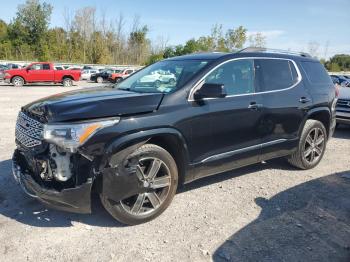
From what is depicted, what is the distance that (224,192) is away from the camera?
4605 millimetres

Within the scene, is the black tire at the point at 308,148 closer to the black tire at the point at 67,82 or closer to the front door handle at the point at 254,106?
the front door handle at the point at 254,106

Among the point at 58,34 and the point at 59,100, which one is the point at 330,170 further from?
the point at 58,34

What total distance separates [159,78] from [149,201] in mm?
1660

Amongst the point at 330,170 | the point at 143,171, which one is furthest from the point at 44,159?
the point at 330,170

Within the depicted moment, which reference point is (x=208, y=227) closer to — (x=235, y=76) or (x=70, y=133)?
(x=70, y=133)

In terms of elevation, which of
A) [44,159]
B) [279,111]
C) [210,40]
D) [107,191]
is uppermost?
[210,40]

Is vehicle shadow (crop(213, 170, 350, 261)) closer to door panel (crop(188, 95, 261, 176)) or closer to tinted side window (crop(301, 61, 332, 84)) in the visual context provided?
door panel (crop(188, 95, 261, 176))

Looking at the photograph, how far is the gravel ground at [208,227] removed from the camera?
3189 mm

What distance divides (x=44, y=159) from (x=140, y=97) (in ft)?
3.79

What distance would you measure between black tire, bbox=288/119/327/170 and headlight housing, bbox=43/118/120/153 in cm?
350

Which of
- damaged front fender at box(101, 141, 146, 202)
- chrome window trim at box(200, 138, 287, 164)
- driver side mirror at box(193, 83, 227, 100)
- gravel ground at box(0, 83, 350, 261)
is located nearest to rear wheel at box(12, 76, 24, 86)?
gravel ground at box(0, 83, 350, 261)

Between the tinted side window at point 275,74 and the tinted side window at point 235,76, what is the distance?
18cm

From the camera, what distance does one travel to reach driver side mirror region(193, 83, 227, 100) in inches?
151

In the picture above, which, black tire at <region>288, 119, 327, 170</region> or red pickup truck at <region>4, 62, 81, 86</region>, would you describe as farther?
red pickup truck at <region>4, 62, 81, 86</region>
